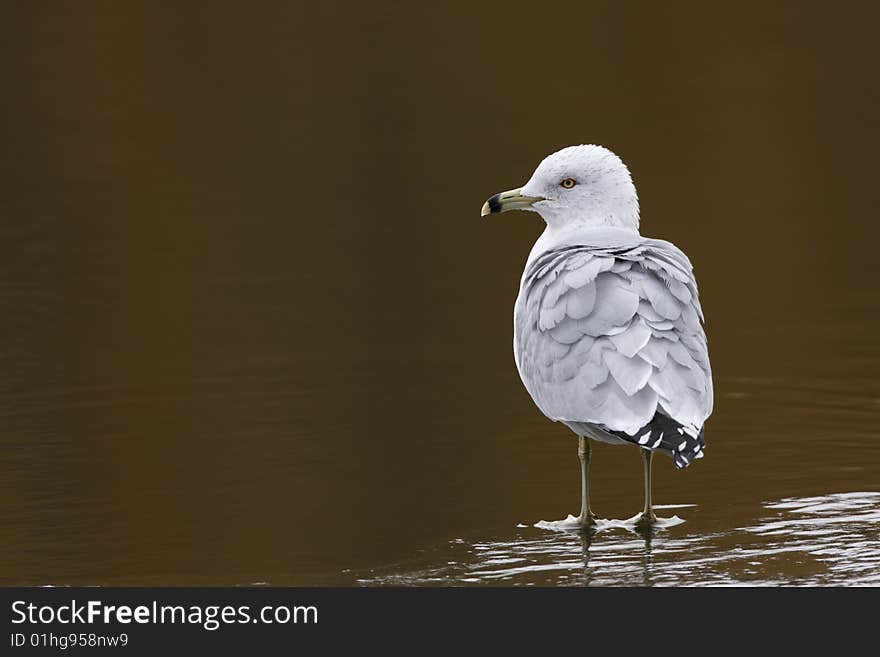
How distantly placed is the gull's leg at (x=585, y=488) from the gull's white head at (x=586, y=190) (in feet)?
3.40

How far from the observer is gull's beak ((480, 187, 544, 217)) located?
322 inches

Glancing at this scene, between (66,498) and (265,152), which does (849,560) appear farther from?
(265,152)

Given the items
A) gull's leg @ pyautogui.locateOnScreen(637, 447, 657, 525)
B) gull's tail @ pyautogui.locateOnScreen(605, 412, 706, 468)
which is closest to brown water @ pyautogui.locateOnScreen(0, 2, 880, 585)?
gull's leg @ pyautogui.locateOnScreen(637, 447, 657, 525)

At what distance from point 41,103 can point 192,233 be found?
9.30m

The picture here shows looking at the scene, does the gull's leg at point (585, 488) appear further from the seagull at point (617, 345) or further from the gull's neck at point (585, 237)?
the gull's neck at point (585, 237)

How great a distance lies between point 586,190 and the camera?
8008 mm

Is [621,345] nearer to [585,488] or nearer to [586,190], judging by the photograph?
[585,488]

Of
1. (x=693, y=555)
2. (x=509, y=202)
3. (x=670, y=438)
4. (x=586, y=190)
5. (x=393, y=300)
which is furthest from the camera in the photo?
(x=393, y=300)

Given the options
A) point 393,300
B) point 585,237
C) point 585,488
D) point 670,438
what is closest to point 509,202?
point 585,237

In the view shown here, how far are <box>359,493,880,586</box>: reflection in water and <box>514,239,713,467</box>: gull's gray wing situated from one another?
1.44ft

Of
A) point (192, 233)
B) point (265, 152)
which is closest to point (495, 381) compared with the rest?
point (192, 233)

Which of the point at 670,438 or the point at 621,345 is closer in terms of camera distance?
the point at 670,438

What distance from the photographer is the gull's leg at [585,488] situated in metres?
7.21

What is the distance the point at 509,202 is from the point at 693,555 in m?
2.30
